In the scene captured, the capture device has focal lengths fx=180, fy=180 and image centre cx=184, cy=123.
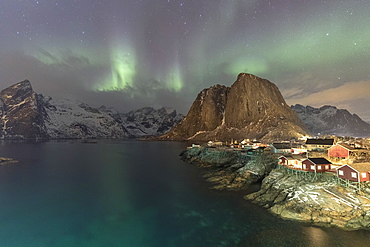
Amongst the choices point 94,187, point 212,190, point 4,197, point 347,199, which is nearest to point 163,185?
point 212,190

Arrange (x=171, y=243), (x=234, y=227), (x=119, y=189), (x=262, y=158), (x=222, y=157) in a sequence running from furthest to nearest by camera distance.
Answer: (x=222, y=157) → (x=262, y=158) → (x=119, y=189) → (x=234, y=227) → (x=171, y=243)

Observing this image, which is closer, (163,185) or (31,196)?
(31,196)

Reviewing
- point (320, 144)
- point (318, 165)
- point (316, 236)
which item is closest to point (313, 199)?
point (316, 236)

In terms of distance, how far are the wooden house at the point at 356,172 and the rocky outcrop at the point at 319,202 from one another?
182 centimetres

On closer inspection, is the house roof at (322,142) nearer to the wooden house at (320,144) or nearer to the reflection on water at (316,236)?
the wooden house at (320,144)

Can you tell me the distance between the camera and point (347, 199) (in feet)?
89.7

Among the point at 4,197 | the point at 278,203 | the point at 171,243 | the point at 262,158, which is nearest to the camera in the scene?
the point at 171,243

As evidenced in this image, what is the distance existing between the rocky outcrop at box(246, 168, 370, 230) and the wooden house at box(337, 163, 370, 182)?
1821mm

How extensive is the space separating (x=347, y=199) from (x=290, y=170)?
14884mm

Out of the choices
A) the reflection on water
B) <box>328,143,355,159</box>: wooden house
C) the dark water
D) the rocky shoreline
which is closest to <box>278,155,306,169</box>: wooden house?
the rocky shoreline

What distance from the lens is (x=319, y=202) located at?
28219 millimetres

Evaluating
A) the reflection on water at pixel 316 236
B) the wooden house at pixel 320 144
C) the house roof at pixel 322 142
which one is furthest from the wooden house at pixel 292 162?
the house roof at pixel 322 142

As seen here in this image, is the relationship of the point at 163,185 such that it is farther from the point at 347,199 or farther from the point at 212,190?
the point at 347,199

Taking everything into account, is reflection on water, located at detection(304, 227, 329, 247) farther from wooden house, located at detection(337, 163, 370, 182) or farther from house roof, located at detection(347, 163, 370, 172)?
house roof, located at detection(347, 163, 370, 172)
